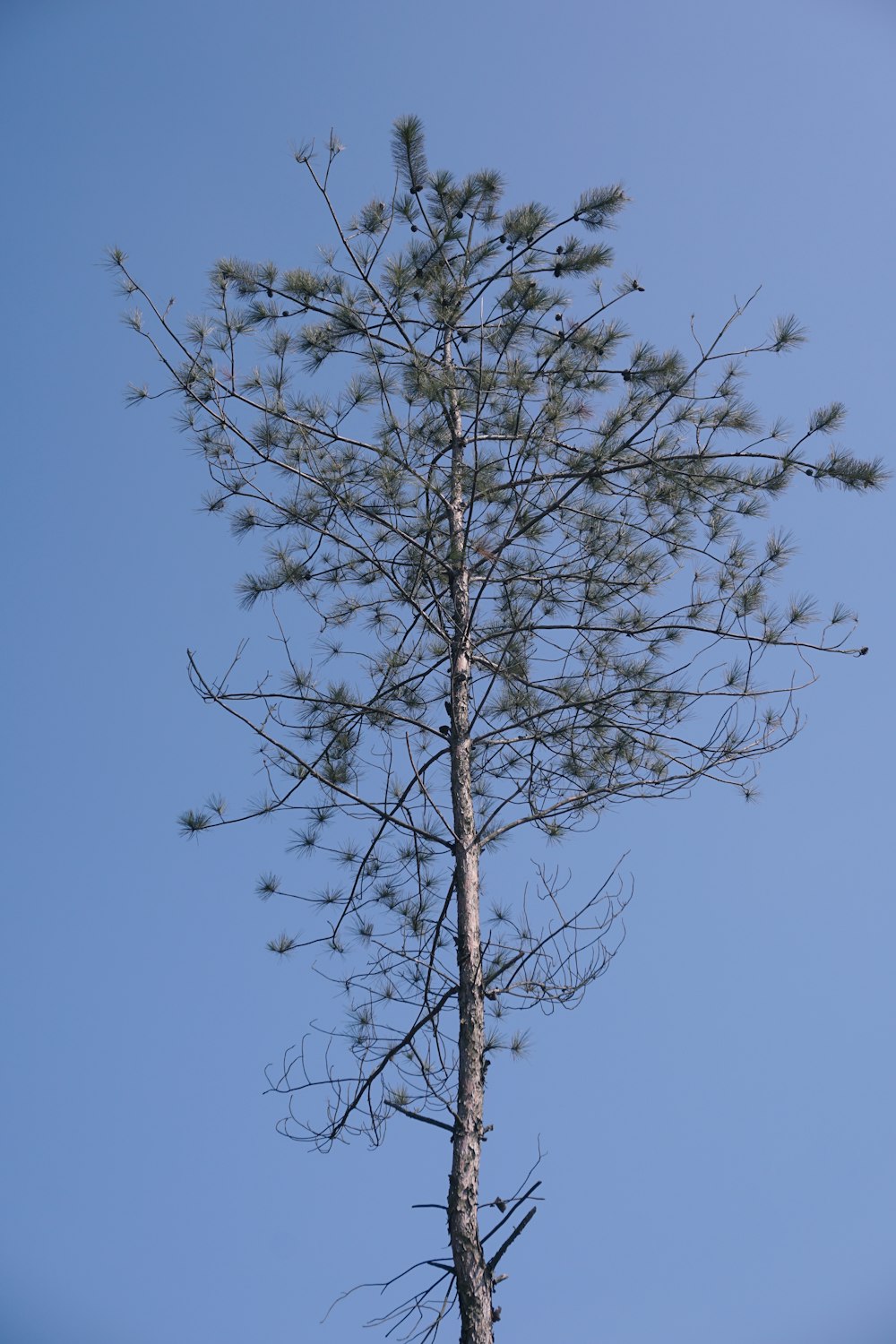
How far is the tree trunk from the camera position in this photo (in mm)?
3854

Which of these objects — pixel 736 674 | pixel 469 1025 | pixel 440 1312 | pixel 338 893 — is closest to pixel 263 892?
pixel 338 893

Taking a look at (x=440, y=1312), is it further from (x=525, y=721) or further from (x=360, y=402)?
(x=360, y=402)

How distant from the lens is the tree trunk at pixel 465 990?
3.85 meters

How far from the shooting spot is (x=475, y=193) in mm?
5770

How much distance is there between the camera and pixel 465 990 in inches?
174

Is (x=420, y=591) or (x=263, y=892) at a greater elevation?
(x=420, y=591)

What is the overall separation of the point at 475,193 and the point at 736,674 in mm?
2627

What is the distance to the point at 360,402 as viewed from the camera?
17.5 feet

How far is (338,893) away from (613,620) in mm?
1756

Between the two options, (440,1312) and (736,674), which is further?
(736,674)

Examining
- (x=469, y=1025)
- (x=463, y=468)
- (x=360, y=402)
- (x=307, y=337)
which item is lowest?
(x=469, y=1025)

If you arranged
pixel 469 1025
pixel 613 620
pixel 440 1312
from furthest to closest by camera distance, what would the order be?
1. pixel 613 620
2. pixel 469 1025
3. pixel 440 1312

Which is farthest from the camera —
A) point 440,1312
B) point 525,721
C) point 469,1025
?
point 525,721

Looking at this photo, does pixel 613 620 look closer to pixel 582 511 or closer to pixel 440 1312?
pixel 582 511
